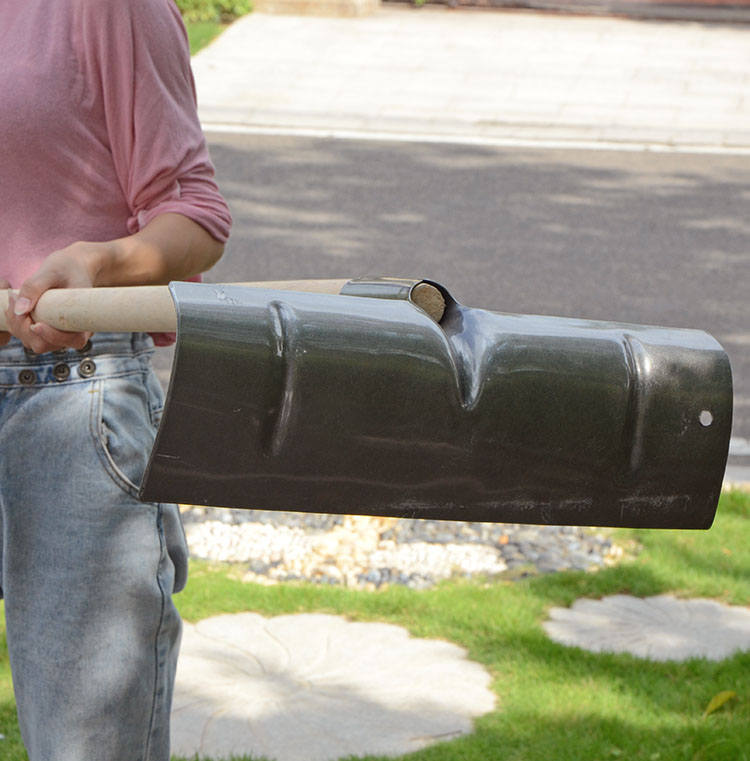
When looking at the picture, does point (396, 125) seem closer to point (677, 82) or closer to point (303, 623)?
point (677, 82)

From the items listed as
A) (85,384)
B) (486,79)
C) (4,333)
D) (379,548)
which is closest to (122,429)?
(85,384)

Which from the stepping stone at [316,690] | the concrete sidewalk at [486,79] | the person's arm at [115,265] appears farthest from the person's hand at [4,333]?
the concrete sidewalk at [486,79]

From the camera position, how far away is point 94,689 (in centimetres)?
182

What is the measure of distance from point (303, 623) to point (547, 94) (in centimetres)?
877

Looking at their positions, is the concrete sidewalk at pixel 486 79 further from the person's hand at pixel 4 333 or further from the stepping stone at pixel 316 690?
the person's hand at pixel 4 333

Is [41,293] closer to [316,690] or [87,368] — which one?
[87,368]

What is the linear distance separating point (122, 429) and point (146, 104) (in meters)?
0.45

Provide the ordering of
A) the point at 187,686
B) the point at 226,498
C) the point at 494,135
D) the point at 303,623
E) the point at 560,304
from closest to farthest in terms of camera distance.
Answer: the point at 226,498, the point at 187,686, the point at 303,623, the point at 560,304, the point at 494,135

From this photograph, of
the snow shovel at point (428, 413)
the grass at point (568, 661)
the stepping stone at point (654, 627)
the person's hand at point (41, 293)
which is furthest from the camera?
the stepping stone at point (654, 627)

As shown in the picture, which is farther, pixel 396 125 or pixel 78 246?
pixel 396 125

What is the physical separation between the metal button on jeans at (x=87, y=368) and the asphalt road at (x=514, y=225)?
369 centimetres

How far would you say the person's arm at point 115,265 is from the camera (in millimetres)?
1620

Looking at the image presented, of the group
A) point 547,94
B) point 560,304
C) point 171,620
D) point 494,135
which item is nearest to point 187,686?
point 171,620

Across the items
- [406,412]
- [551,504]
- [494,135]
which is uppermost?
[406,412]
